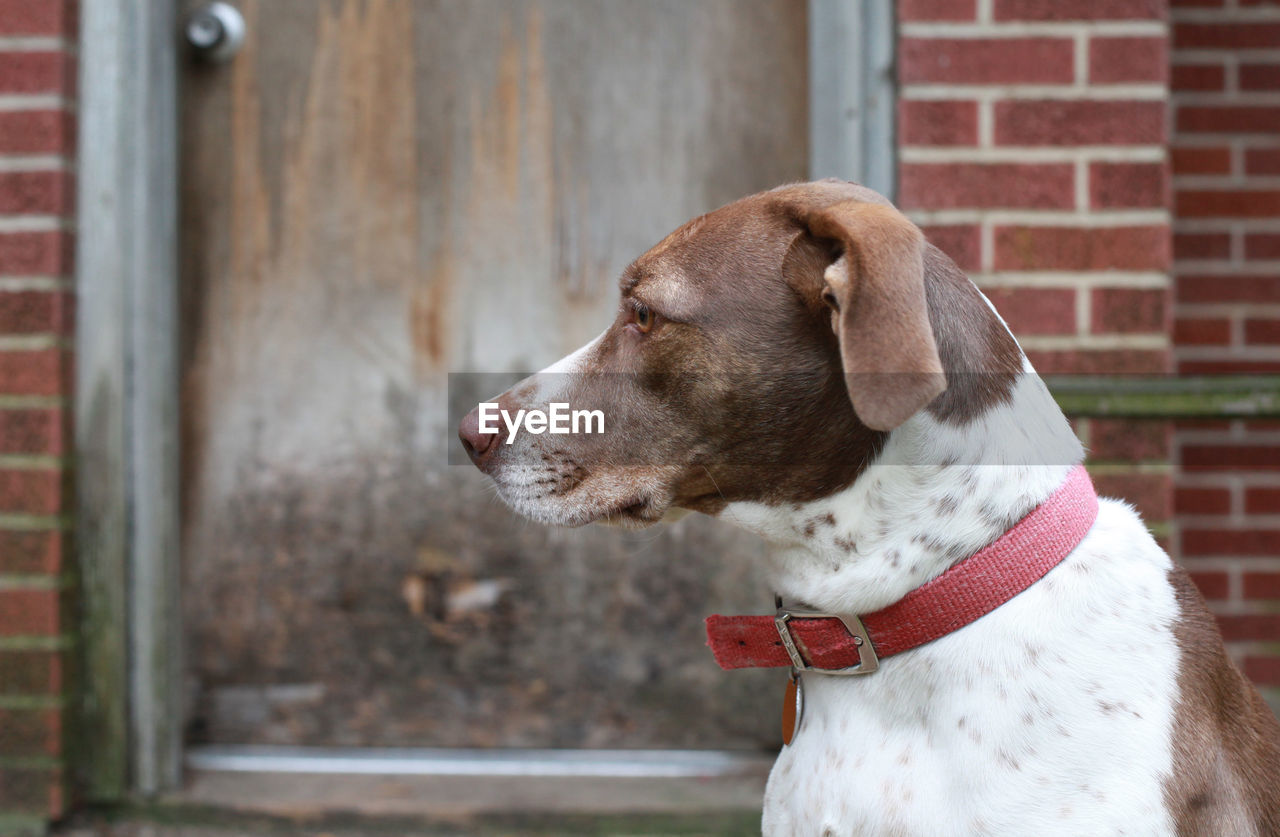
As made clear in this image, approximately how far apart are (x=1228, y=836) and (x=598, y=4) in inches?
90.7

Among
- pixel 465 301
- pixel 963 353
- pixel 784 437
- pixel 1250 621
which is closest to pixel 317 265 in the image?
pixel 465 301

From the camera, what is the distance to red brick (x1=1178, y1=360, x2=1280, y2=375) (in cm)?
277

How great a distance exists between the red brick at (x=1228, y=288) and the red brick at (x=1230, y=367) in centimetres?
16

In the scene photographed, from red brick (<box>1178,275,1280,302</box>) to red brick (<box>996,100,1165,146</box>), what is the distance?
21.5 inches

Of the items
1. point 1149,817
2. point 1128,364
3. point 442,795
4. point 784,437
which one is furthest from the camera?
point 442,795

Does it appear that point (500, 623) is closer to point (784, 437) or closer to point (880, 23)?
point (784, 437)

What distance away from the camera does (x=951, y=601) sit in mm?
1402

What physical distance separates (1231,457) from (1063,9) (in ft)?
4.09

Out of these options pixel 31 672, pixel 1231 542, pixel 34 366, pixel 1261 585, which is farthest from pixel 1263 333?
pixel 31 672

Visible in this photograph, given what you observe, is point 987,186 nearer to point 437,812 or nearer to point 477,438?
point 477,438

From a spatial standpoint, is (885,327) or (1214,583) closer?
Answer: (885,327)

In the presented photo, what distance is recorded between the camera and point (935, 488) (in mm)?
1440

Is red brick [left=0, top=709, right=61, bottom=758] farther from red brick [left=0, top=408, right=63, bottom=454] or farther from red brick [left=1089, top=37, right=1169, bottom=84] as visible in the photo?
red brick [left=1089, top=37, right=1169, bottom=84]

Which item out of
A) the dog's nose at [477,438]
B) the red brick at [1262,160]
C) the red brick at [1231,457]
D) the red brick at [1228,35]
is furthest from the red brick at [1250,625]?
the dog's nose at [477,438]
